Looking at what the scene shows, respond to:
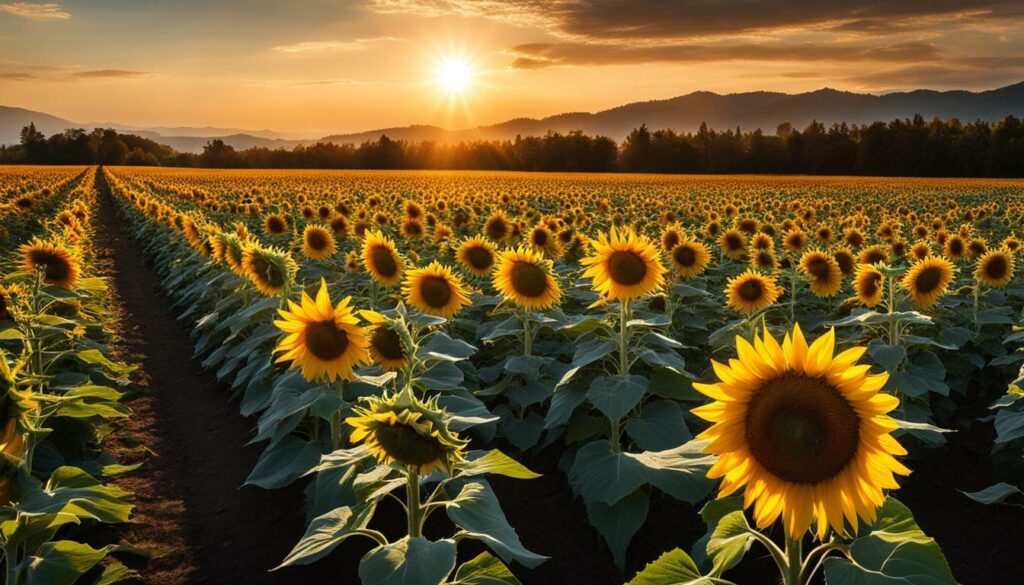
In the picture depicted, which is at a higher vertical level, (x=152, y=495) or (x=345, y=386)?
(x=345, y=386)

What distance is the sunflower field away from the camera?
2529 mm

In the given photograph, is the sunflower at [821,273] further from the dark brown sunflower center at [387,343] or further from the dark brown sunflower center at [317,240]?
the dark brown sunflower center at [317,240]

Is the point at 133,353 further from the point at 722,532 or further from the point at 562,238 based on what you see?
the point at 722,532

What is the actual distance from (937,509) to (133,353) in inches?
386

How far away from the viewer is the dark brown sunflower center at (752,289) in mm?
7535

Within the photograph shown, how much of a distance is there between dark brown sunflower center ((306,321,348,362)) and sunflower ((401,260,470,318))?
6.37ft

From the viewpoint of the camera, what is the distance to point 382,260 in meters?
7.78

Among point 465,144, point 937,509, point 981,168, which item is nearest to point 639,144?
point 465,144

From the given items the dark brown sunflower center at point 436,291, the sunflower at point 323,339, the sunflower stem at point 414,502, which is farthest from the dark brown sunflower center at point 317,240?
the sunflower stem at point 414,502

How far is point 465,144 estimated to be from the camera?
347 ft

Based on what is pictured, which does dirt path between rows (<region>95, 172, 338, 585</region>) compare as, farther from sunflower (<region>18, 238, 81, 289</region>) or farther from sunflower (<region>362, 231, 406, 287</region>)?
sunflower (<region>362, 231, 406, 287</region>)

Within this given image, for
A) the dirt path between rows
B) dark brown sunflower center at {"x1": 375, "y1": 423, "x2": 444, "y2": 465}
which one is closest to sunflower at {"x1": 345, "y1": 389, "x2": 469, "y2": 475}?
dark brown sunflower center at {"x1": 375, "y1": 423, "x2": 444, "y2": 465}

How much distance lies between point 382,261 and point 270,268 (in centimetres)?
153

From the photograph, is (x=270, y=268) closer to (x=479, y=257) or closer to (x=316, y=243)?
(x=479, y=257)
